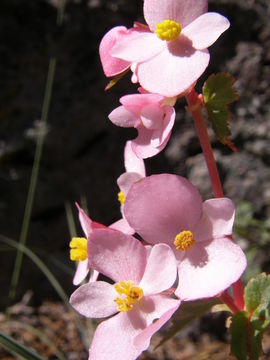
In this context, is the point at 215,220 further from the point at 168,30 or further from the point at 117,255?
the point at 168,30

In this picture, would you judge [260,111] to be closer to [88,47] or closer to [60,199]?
[88,47]

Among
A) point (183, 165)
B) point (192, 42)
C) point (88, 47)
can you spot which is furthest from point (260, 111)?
point (192, 42)

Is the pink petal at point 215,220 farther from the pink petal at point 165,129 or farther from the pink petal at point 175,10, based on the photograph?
the pink petal at point 175,10

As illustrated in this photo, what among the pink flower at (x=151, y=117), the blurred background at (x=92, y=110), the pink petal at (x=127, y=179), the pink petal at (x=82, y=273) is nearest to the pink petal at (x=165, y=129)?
the pink flower at (x=151, y=117)

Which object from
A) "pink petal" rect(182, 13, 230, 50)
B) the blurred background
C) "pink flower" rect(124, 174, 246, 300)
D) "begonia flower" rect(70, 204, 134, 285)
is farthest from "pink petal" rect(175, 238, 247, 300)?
the blurred background

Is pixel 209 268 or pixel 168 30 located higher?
pixel 168 30

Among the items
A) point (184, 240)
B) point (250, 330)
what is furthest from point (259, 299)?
point (184, 240)
